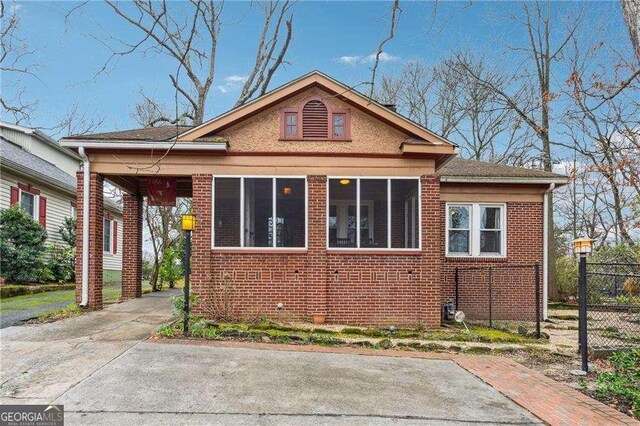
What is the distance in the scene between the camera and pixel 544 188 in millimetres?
12062

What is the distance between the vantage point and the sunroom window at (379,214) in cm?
999

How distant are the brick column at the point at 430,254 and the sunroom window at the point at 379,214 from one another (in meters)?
0.19

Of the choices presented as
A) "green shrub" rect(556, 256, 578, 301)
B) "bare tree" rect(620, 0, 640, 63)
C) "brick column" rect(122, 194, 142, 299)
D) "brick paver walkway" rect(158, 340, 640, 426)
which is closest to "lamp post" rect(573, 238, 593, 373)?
"brick paver walkway" rect(158, 340, 640, 426)

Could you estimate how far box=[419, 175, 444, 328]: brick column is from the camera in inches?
385

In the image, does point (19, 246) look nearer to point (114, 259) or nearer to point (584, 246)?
point (114, 259)

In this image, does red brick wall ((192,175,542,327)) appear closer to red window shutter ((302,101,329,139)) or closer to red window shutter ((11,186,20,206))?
red window shutter ((302,101,329,139))

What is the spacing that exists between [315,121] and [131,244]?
20.9 ft

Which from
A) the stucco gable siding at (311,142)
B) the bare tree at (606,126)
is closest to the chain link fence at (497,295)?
the bare tree at (606,126)

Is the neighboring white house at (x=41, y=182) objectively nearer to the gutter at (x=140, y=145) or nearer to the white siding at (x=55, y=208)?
the white siding at (x=55, y=208)

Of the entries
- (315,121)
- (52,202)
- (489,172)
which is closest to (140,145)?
(315,121)

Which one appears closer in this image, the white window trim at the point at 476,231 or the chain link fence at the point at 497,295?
the chain link fence at the point at 497,295

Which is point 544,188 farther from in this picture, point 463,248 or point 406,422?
point 406,422

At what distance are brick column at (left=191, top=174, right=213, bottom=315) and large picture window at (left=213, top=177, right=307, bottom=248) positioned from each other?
20cm

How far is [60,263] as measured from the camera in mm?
16906
